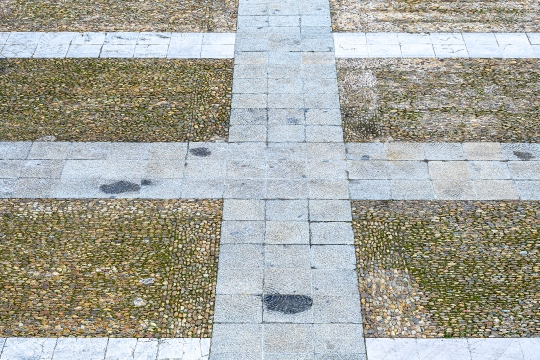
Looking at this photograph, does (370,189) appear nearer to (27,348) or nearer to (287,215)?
(287,215)

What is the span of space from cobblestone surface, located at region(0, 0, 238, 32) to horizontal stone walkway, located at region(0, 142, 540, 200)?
3603 millimetres

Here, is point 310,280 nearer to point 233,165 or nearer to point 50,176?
point 233,165

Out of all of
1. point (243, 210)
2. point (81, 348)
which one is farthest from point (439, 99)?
point (81, 348)

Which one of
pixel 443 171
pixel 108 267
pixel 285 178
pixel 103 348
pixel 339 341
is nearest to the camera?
pixel 103 348

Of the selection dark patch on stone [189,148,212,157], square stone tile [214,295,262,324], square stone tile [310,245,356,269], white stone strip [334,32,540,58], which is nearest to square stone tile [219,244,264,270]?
square stone tile [214,295,262,324]

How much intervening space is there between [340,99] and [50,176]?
4.76 m

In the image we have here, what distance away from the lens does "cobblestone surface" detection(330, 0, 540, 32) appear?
13555 mm

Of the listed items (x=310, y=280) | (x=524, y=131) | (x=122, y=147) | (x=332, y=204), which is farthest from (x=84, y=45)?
(x=524, y=131)

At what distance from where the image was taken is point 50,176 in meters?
10.3

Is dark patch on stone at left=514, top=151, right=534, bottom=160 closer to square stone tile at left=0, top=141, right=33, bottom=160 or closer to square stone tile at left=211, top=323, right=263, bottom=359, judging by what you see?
square stone tile at left=211, top=323, right=263, bottom=359

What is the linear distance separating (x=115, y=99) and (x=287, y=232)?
407 centimetres

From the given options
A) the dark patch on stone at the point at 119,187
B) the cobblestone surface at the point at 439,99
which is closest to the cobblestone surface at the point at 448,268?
the cobblestone surface at the point at 439,99

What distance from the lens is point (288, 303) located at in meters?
8.60

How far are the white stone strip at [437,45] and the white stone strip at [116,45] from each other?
7.49ft
